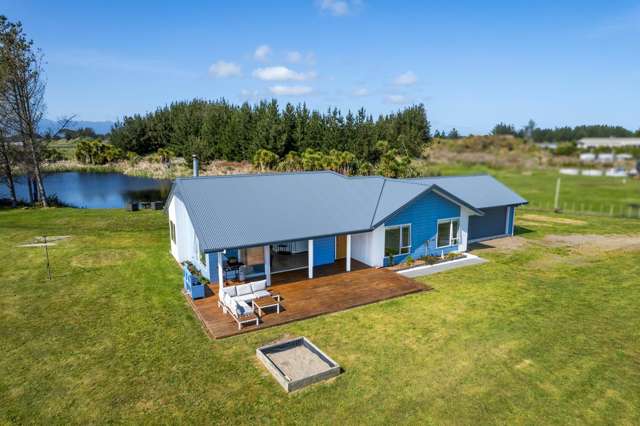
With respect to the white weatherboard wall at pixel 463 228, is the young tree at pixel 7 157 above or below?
above

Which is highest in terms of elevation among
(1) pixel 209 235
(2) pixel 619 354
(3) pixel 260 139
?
(3) pixel 260 139

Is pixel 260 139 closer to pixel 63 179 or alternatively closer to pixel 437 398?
pixel 63 179

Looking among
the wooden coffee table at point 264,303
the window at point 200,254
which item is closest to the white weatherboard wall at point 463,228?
the wooden coffee table at point 264,303

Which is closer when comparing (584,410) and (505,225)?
(584,410)

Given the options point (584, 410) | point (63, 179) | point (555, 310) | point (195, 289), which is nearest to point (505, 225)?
point (555, 310)

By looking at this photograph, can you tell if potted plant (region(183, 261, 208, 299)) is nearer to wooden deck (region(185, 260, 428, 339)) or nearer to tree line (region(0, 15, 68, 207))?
wooden deck (region(185, 260, 428, 339))

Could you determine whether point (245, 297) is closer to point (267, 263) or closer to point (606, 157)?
point (267, 263)

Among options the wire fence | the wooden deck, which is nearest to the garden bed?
the wooden deck

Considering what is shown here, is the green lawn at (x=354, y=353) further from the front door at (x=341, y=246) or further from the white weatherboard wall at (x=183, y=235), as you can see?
the front door at (x=341, y=246)
